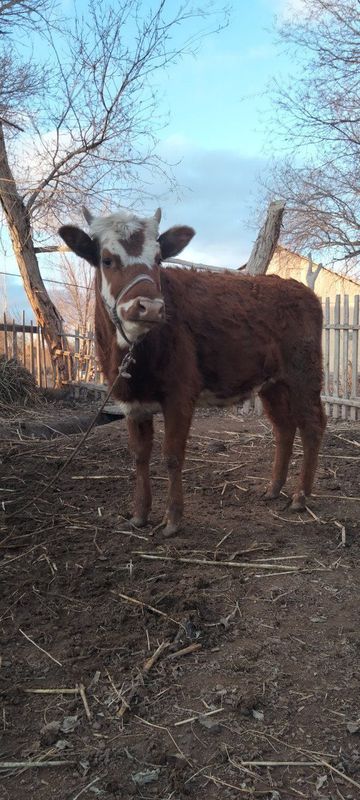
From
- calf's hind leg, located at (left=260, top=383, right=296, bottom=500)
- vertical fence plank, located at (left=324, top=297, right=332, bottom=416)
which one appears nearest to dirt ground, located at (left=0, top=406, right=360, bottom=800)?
calf's hind leg, located at (left=260, top=383, right=296, bottom=500)

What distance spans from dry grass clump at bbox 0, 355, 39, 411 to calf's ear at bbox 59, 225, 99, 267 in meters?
7.52

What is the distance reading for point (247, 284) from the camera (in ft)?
18.1

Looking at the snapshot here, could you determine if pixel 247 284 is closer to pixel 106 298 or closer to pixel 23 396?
pixel 106 298

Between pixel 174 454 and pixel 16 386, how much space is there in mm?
8590

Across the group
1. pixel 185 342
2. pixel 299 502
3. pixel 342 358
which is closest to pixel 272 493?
pixel 299 502

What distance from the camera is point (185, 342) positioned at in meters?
4.60

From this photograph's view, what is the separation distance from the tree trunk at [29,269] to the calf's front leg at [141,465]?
391 inches

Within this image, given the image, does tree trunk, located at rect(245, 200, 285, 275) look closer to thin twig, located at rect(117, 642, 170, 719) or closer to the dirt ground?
the dirt ground

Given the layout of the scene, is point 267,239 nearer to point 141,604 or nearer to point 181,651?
point 141,604

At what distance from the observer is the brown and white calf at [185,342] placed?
4074 mm

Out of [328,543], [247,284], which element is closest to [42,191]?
[247,284]

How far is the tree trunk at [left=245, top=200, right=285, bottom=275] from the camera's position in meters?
10.4

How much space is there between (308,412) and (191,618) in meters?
2.75

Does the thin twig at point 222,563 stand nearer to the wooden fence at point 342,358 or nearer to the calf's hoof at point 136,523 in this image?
the calf's hoof at point 136,523
